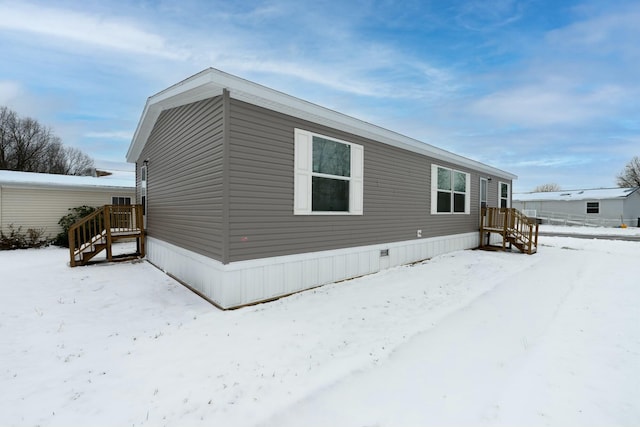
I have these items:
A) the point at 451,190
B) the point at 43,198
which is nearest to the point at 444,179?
the point at 451,190

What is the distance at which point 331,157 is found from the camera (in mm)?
6191

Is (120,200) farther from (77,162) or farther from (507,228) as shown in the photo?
(77,162)

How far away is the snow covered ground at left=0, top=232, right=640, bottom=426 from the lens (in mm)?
2328

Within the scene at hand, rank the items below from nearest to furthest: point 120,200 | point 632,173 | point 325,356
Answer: point 325,356 → point 120,200 → point 632,173

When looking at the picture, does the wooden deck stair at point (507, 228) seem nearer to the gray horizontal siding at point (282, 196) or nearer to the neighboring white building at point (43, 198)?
the gray horizontal siding at point (282, 196)

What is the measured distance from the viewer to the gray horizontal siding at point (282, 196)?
4699 mm

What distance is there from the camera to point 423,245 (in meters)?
8.85

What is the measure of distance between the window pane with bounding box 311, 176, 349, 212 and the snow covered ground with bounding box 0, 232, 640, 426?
5.43ft

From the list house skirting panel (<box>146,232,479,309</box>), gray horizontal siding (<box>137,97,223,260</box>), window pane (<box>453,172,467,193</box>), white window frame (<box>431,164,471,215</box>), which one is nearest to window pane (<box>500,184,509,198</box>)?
white window frame (<box>431,164,471,215</box>)

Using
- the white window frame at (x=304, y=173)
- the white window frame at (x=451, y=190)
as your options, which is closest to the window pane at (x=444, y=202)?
the white window frame at (x=451, y=190)

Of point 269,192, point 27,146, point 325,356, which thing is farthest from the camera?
point 27,146

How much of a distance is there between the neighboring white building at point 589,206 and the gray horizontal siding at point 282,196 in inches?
934

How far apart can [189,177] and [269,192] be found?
2.07 m

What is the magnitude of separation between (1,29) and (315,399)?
1263 cm
